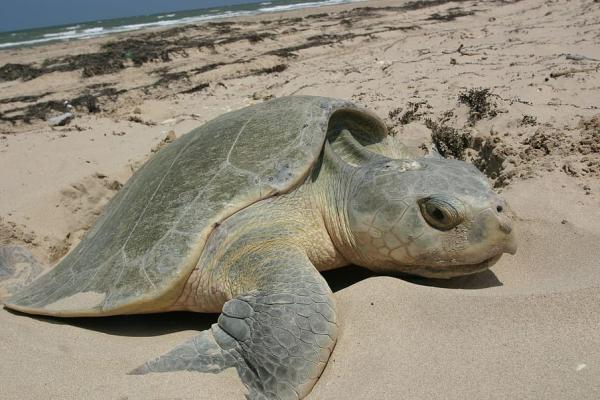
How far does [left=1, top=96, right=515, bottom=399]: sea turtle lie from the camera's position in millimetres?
1467

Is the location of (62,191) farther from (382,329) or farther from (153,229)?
(382,329)

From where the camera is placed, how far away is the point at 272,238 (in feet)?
5.86

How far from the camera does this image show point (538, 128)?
104 inches

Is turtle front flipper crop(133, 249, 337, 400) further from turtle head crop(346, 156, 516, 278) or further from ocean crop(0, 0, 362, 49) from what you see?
ocean crop(0, 0, 362, 49)

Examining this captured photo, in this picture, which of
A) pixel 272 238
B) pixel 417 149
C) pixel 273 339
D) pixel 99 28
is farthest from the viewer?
pixel 99 28

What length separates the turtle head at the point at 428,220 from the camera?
1602 mm

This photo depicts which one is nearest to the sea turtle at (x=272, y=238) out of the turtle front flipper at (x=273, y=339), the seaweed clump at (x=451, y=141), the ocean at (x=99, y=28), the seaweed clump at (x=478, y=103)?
the turtle front flipper at (x=273, y=339)

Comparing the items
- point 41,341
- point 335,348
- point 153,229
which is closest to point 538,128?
point 335,348

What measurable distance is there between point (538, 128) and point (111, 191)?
2.77 metres

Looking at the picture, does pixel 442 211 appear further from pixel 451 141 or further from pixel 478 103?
pixel 478 103

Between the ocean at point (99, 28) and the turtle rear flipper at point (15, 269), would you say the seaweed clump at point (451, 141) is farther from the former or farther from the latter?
the ocean at point (99, 28)

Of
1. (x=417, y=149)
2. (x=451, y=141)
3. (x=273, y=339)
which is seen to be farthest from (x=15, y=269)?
(x=451, y=141)

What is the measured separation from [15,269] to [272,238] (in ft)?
5.57

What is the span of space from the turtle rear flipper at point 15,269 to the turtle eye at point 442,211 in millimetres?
2118
